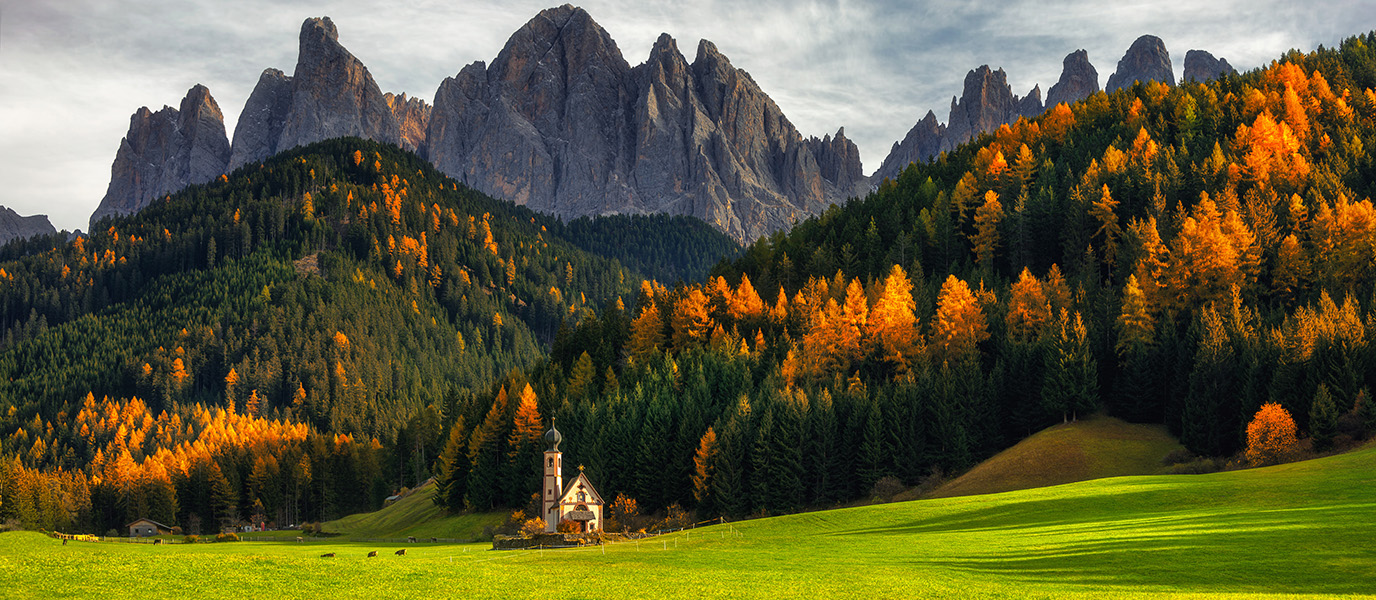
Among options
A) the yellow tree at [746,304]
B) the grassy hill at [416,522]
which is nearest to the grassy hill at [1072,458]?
the yellow tree at [746,304]

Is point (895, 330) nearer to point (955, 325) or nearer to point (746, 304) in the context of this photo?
point (955, 325)

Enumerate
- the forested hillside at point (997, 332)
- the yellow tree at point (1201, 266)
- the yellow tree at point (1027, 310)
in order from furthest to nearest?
the yellow tree at point (1027, 310) < the yellow tree at point (1201, 266) < the forested hillside at point (997, 332)

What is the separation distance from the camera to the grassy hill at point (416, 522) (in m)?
103

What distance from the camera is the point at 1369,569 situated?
34594 mm

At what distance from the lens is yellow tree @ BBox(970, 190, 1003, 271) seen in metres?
130

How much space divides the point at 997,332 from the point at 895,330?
9982 mm

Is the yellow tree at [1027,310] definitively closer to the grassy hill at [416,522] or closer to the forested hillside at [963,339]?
the forested hillside at [963,339]

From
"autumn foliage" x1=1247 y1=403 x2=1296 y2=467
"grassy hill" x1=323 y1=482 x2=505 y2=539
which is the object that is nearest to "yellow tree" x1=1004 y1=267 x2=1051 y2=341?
"autumn foliage" x1=1247 y1=403 x2=1296 y2=467

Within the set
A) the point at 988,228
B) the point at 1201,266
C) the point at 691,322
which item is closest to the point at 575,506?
the point at 691,322

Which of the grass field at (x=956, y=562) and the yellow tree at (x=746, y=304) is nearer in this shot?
the grass field at (x=956, y=562)

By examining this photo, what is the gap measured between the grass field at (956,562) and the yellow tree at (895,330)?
43.0 m

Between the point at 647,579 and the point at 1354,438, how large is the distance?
189 ft

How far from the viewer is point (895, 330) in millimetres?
104250

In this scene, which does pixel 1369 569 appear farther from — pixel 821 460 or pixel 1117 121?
pixel 1117 121
